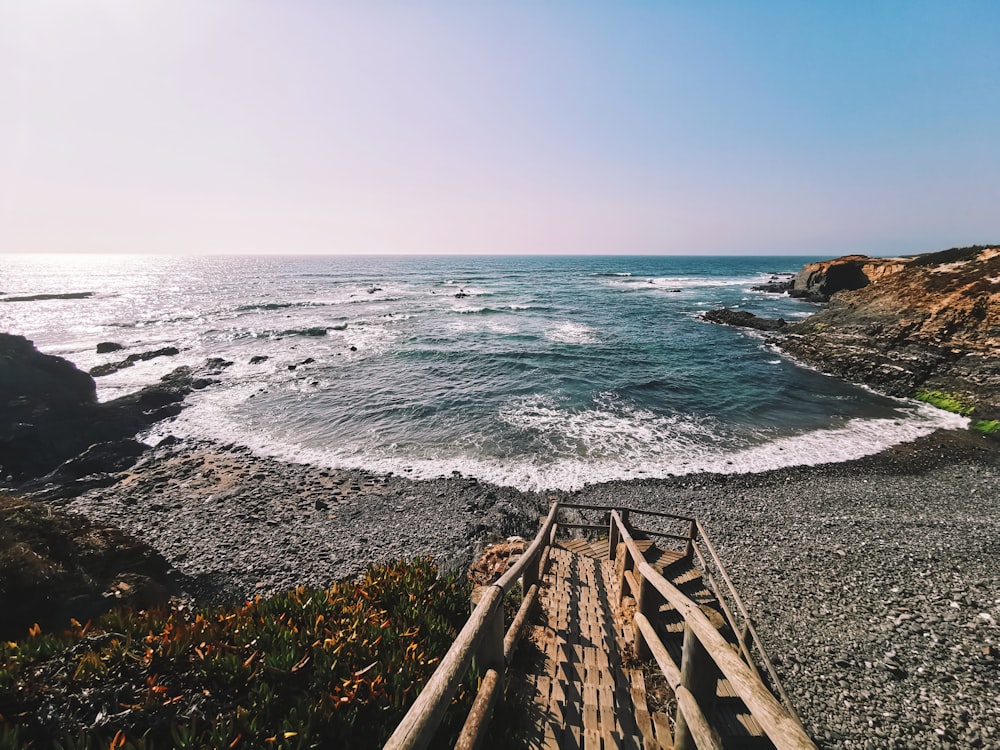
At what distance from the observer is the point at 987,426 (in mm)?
19375

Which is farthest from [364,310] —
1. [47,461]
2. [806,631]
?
[806,631]

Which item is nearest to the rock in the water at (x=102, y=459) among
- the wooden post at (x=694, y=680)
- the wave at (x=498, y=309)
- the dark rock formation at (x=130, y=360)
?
the dark rock formation at (x=130, y=360)

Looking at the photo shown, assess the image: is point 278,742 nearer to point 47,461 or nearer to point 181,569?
point 181,569

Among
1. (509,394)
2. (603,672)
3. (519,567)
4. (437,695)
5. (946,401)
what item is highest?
(437,695)

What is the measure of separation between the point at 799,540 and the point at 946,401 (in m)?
19.2

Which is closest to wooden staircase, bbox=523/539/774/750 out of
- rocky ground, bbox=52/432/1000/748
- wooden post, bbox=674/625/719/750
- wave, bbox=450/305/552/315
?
wooden post, bbox=674/625/719/750

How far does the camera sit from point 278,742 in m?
3.38

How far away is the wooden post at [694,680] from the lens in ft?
10.7

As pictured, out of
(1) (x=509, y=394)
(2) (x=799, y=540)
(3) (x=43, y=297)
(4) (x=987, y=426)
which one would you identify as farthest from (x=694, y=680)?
(3) (x=43, y=297)

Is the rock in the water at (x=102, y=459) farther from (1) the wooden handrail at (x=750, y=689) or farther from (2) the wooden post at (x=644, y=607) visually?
(1) the wooden handrail at (x=750, y=689)

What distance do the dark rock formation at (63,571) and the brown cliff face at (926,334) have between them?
35150 mm

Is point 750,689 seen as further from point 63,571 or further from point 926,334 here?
point 926,334

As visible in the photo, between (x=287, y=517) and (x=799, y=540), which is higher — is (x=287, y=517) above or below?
below

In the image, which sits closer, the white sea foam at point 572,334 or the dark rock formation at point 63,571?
the dark rock formation at point 63,571
